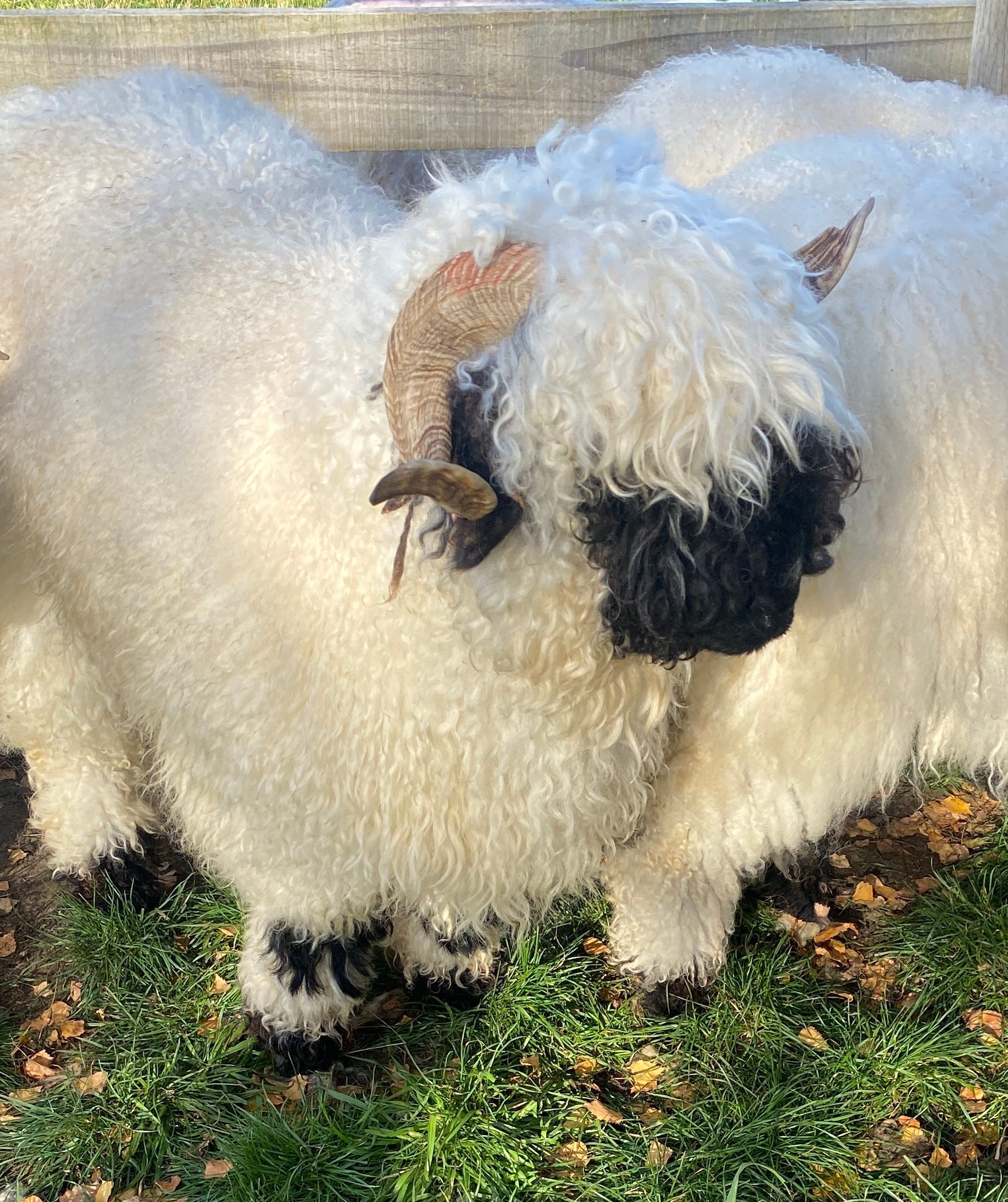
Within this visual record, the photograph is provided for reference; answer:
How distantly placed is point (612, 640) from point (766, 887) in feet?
5.48

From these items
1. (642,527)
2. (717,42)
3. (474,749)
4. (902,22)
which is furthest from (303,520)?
(902,22)

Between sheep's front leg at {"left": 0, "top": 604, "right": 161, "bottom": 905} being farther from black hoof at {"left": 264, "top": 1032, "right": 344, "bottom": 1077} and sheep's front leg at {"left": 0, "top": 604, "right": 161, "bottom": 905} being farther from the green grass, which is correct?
black hoof at {"left": 264, "top": 1032, "right": 344, "bottom": 1077}

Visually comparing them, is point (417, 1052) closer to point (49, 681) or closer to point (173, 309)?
point (49, 681)

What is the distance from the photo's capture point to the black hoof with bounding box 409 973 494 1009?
9.93 feet

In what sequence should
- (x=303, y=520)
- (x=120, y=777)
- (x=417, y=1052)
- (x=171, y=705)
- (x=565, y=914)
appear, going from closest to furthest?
(x=303, y=520), (x=171, y=705), (x=417, y=1052), (x=565, y=914), (x=120, y=777)

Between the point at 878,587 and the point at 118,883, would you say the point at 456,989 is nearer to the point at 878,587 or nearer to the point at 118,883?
the point at 118,883

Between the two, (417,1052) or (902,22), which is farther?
(902,22)

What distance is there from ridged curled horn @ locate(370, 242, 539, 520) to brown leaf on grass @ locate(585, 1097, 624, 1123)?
170cm

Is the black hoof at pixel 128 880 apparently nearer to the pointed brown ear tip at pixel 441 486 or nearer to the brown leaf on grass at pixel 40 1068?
the brown leaf on grass at pixel 40 1068

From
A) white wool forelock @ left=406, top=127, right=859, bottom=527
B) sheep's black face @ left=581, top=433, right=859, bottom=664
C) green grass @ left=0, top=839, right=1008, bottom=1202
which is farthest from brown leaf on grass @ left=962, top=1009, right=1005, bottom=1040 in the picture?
white wool forelock @ left=406, top=127, right=859, bottom=527

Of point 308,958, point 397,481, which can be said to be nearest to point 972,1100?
point 308,958

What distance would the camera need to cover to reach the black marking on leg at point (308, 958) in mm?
2797

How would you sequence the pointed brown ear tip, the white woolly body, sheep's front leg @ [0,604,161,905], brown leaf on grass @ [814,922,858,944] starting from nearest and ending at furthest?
1. the pointed brown ear tip
2. the white woolly body
3. brown leaf on grass @ [814,922,858,944]
4. sheep's front leg @ [0,604,161,905]

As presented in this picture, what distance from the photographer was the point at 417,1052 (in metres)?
2.91
